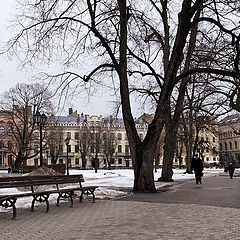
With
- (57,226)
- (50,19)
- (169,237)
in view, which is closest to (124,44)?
(50,19)

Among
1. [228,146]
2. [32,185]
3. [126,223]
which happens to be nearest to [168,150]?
[32,185]

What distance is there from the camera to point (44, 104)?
4612cm

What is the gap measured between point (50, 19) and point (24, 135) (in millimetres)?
31322

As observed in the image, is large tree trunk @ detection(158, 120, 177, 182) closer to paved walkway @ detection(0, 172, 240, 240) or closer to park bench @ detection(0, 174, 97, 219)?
park bench @ detection(0, 174, 97, 219)

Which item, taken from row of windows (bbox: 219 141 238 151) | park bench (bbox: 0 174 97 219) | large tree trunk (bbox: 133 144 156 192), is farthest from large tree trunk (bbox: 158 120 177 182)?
row of windows (bbox: 219 141 238 151)

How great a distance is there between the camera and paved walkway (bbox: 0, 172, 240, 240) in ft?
24.5

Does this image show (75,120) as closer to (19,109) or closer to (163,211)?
(19,109)

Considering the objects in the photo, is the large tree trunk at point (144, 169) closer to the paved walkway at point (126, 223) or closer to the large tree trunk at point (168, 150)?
the paved walkway at point (126, 223)

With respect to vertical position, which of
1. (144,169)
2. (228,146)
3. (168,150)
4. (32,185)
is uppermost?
(228,146)

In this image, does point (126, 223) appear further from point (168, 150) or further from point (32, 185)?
point (168, 150)

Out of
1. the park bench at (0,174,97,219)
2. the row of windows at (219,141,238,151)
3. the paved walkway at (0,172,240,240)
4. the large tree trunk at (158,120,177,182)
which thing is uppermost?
the row of windows at (219,141,238,151)

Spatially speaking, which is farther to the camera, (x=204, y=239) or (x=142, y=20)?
(x=142, y=20)

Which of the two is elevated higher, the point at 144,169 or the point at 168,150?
the point at 168,150

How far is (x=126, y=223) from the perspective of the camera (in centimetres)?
884
